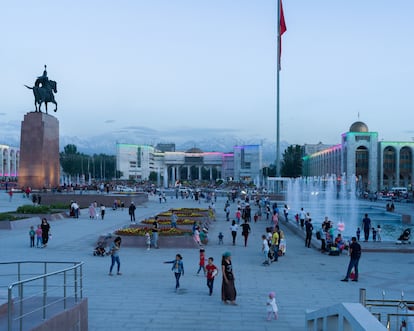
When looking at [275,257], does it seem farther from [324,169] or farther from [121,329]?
[324,169]

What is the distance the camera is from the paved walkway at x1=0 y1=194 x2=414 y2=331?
28.1 feet

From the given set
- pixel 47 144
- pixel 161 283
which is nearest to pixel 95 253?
pixel 161 283

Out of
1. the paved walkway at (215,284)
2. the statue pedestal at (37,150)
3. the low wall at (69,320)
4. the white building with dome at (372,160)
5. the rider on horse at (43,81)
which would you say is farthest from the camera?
the white building with dome at (372,160)

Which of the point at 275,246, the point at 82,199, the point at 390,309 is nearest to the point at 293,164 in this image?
the point at 82,199

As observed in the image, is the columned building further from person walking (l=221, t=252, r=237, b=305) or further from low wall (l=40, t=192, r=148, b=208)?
person walking (l=221, t=252, r=237, b=305)

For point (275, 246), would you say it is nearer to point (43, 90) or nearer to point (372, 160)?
point (43, 90)

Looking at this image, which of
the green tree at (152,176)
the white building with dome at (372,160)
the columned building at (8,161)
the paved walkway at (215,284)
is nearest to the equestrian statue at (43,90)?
the paved walkway at (215,284)

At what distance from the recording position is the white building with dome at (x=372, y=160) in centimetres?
7400

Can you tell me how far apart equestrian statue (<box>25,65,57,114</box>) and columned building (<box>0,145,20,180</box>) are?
8805 cm

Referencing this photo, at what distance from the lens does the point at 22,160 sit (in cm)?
3575

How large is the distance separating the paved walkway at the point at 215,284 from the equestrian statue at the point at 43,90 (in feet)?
61.7

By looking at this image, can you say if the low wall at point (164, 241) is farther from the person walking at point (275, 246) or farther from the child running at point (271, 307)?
the child running at point (271, 307)

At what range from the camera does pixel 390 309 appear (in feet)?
30.0

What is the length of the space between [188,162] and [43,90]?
125 m
